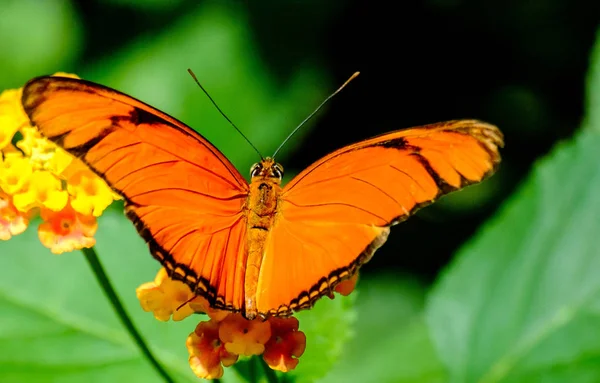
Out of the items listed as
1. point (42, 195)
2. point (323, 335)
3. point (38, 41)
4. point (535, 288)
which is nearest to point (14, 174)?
point (42, 195)

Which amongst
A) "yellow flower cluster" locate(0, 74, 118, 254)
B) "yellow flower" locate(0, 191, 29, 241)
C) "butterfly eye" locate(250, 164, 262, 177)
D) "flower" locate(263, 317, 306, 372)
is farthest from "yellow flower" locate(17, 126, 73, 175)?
"flower" locate(263, 317, 306, 372)

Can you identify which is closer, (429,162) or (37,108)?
(37,108)

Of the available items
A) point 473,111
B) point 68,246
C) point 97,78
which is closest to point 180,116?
point 97,78

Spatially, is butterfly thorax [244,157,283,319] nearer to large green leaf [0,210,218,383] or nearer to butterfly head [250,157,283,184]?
butterfly head [250,157,283,184]

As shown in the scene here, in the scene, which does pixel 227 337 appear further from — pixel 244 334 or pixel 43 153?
pixel 43 153

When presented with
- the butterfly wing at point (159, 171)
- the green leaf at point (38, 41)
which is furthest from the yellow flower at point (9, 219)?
the green leaf at point (38, 41)

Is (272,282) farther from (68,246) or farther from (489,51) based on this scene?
(489,51)
